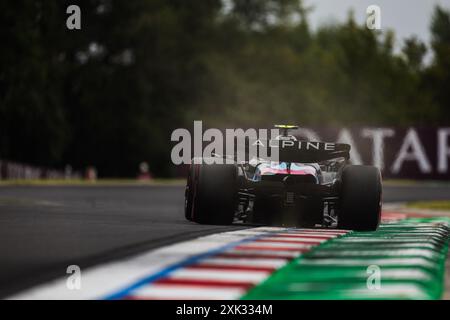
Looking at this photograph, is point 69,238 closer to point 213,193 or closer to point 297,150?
point 213,193

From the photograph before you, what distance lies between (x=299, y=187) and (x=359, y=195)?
2.50ft

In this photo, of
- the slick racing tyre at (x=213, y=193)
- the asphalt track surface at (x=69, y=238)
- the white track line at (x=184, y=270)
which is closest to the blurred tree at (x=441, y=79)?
the asphalt track surface at (x=69, y=238)

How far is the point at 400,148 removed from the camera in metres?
49.3

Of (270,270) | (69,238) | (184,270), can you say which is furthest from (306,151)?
(184,270)

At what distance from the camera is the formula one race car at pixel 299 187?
13164 millimetres

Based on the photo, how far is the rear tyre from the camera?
42.9 feet

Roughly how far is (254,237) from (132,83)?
149 ft

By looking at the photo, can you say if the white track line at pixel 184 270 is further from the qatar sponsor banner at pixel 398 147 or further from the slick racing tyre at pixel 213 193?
the qatar sponsor banner at pixel 398 147

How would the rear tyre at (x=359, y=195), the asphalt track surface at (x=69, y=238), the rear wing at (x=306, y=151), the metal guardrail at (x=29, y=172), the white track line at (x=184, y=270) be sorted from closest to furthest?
the white track line at (x=184, y=270) < the asphalt track surface at (x=69, y=238) < the rear tyre at (x=359, y=195) < the rear wing at (x=306, y=151) < the metal guardrail at (x=29, y=172)

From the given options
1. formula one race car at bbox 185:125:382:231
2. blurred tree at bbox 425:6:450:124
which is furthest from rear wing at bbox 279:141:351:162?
blurred tree at bbox 425:6:450:124

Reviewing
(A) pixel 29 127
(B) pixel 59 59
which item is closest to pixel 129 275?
(A) pixel 29 127

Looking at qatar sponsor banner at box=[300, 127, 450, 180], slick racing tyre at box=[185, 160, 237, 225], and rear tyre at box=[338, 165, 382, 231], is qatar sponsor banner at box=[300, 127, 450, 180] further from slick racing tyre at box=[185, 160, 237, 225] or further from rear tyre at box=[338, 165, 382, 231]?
rear tyre at box=[338, 165, 382, 231]
